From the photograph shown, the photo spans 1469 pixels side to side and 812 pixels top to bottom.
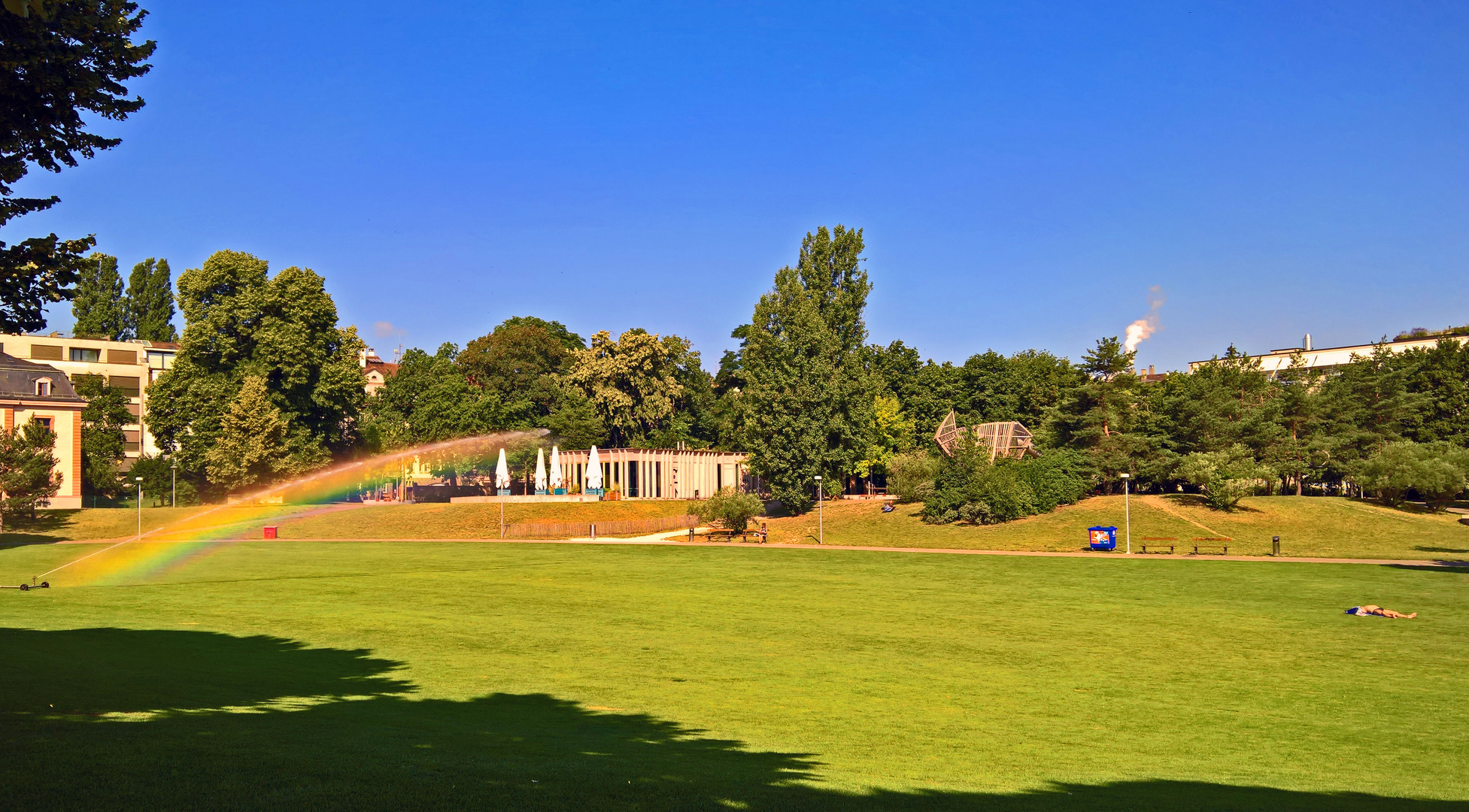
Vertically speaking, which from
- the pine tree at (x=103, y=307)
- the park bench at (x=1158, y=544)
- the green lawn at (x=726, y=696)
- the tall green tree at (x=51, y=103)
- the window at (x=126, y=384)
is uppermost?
the pine tree at (x=103, y=307)

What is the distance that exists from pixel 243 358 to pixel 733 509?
45488 millimetres

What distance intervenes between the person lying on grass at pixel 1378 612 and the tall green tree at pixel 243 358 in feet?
Answer: 243

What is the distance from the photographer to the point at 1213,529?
60.7 meters

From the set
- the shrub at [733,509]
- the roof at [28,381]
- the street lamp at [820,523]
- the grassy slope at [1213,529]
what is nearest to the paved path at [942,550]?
the street lamp at [820,523]

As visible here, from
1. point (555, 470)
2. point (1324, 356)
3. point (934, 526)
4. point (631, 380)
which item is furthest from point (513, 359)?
point (1324, 356)

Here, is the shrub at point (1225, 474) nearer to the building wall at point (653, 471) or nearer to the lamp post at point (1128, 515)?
the lamp post at point (1128, 515)

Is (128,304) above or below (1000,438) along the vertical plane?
above

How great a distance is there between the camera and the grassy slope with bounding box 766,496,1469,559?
5606cm

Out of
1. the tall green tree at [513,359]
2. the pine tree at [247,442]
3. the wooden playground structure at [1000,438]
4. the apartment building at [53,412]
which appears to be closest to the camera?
the apartment building at [53,412]

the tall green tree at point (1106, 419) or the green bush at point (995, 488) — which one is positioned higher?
the tall green tree at point (1106, 419)

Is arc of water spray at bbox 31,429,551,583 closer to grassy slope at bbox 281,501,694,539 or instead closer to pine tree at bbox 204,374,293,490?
pine tree at bbox 204,374,293,490

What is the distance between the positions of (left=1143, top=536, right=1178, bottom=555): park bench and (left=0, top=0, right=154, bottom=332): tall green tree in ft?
173

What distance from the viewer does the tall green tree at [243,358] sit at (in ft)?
264

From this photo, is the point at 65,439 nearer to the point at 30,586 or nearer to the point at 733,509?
the point at 30,586
